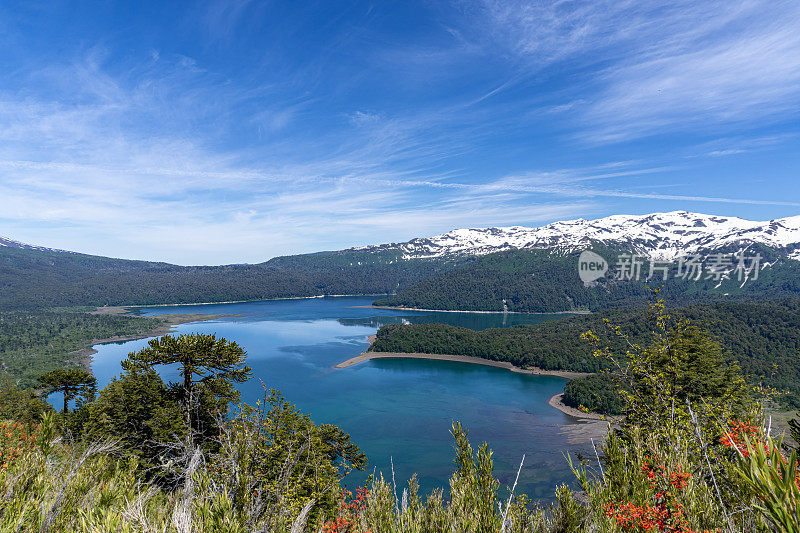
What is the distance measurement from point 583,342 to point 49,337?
655 ft

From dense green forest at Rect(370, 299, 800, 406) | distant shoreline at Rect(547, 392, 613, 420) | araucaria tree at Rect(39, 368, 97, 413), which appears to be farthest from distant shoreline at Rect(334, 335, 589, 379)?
araucaria tree at Rect(39, 368, 97, 413)

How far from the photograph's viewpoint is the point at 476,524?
24.3 ft

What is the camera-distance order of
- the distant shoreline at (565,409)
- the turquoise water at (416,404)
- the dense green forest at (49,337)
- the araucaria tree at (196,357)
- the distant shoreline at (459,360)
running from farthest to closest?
the dense green forest at (49,337) → the distant shoreline at (459,360) → the distant shoreline at (565,409) → the turquoise water at (416,404) → the araucaria tree at (196,357)

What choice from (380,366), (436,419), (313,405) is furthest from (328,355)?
(436,419)

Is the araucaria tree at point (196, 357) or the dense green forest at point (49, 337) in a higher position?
the araucaria tree at point (196, 357)

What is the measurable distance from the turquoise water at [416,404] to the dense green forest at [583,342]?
9.17 m

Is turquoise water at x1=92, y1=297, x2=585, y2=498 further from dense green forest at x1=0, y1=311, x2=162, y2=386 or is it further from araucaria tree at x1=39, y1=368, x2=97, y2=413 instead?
araucaria tree at x1=39, y1=368, x2=97, y2=413

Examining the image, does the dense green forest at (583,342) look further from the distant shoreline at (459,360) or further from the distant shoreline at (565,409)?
the distant shoreline at (565,409)

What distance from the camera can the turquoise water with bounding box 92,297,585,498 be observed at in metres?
58.0

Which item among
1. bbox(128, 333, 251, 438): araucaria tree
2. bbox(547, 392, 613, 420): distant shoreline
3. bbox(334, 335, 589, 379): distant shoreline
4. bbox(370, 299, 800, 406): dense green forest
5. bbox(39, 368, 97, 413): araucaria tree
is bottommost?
bbox(547, 392, 613, 420): distant shoreline

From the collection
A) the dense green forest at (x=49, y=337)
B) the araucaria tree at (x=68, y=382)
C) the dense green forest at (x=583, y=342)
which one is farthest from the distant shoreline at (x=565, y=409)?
the dense green forest at (x=49, y=337)

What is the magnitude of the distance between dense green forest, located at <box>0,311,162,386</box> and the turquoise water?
11.3m

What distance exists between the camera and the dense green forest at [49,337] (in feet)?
374

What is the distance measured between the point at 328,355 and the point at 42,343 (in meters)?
112
